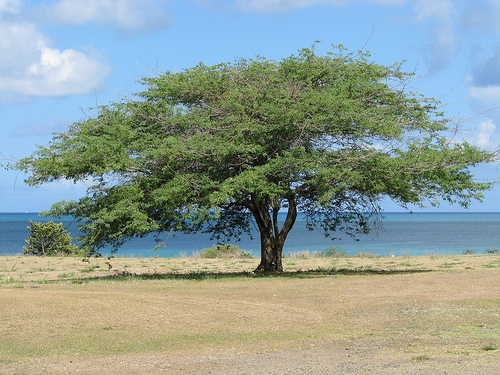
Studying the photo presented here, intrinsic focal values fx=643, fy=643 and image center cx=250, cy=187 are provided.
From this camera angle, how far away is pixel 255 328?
39.4ft

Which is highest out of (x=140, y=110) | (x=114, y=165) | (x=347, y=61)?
(x=347, y=61)

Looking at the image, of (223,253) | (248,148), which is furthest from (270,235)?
(223,253)

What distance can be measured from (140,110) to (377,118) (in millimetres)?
8061

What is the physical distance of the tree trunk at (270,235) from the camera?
23953 mm

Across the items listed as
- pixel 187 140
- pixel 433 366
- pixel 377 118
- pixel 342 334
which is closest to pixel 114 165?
pixel 187 140

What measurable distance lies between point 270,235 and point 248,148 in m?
5.40

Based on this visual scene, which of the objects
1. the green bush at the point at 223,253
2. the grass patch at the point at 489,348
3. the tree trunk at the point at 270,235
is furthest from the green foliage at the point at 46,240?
the grass patch at the point at 489,348

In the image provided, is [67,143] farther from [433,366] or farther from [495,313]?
[433,366]

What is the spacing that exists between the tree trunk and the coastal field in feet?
14.2

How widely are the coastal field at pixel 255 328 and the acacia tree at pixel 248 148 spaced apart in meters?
2.82

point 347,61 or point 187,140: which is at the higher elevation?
point 347,61

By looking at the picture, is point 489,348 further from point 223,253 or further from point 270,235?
point 223,253

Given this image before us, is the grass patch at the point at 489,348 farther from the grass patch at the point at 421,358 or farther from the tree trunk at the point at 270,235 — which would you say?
the tree trunk at the point at 270,235

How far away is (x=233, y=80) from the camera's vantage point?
21.9 m
